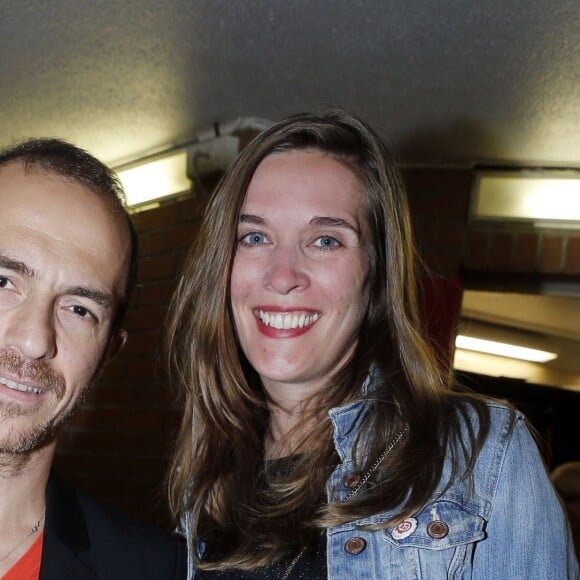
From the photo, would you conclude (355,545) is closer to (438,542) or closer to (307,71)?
(438,542)

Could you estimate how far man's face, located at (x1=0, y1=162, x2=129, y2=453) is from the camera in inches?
67.9

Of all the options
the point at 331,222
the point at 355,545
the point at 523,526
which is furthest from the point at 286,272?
the point at 523,526

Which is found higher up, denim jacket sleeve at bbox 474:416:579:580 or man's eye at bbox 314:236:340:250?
man's eye at bbox 314:236:340:250

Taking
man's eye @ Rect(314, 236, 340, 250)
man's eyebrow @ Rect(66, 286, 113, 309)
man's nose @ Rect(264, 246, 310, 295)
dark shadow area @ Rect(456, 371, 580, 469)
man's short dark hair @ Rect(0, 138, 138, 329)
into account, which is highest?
dark shadow area @ Rect(456, 371, 580, 469)

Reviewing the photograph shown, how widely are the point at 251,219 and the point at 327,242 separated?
0.57 feet

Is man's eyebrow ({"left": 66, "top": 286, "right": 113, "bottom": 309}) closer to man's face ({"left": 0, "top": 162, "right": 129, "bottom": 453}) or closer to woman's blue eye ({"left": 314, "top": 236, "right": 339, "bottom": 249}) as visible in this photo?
man's face ({"left": 0, "top": 162, "right": 129, "bottom": 453})

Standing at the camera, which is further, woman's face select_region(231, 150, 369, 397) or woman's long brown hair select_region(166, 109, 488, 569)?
woman's face select_region(231, 150, 369, 397)

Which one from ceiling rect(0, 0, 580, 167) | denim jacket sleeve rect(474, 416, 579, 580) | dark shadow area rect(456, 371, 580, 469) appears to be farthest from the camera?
dark shadow area rect(456, 371, 580, 469)

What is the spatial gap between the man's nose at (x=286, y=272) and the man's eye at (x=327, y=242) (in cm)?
5

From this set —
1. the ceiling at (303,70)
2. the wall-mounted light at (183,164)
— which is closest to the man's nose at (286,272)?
the ceiling at (303,70)

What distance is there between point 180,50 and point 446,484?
195 cm

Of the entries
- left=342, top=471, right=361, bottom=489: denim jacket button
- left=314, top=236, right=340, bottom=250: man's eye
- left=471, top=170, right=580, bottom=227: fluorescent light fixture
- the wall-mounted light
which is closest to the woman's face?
left=314, top=236, right=340, bottom=250: man's eye

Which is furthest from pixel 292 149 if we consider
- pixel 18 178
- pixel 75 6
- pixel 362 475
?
pixel 75 6

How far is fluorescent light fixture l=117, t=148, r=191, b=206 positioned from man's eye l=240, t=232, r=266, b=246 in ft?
6.93
